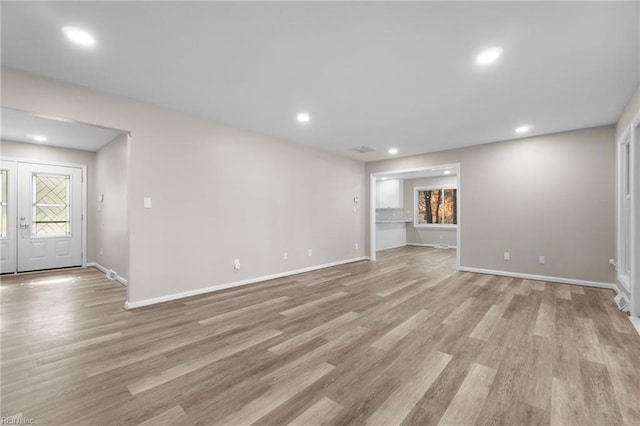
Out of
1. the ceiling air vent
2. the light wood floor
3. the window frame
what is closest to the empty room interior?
the light wood floor

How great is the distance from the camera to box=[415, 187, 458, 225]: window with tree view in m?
9.84

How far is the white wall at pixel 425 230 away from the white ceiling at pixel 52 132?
9138mm

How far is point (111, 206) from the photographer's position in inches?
207

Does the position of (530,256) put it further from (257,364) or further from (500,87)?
(257,364)

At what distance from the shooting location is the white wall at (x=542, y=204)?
14.2ft

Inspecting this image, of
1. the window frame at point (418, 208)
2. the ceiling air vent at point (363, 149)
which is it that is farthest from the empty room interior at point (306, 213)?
the window frame at point (418, 208)

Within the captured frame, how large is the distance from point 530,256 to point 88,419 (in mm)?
6163

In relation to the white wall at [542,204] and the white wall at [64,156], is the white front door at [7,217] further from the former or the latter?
the white wall at [542,204]

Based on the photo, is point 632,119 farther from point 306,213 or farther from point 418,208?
point 418,208

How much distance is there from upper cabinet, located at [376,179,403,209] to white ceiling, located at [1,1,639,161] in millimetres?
5997

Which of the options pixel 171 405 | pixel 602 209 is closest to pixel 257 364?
pixel 171 405

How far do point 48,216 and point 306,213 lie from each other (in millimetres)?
5516

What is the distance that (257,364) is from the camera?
2.11 meters

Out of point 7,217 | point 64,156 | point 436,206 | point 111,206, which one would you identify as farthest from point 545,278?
point 7,217
